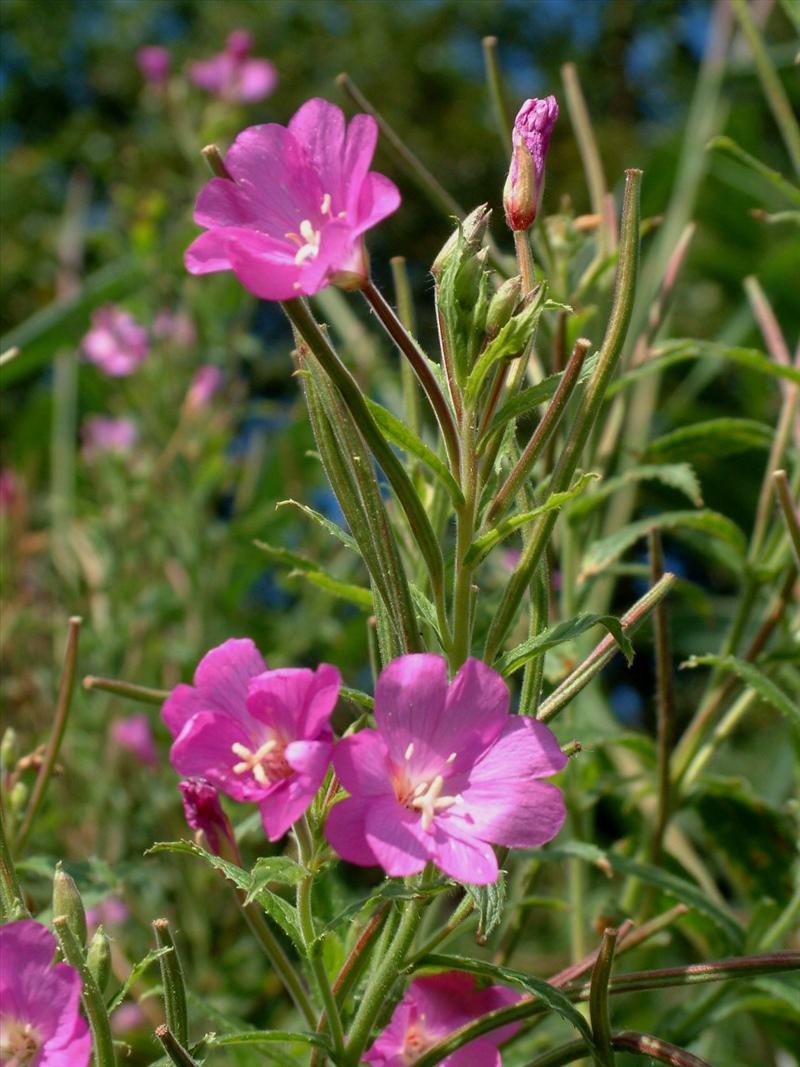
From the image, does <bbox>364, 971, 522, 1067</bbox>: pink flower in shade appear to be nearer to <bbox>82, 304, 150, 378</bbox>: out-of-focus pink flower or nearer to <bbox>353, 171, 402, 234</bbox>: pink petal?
<bbox>353, 171, 402, 234</bbox>: pink petal

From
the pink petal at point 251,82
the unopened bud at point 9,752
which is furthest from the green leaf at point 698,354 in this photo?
the pink petal at point 251,82

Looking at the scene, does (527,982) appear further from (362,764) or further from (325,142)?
(325,142)

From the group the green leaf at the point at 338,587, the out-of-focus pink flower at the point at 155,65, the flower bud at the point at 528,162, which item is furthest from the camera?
the out-of-focus pink flower at the point at 155,65

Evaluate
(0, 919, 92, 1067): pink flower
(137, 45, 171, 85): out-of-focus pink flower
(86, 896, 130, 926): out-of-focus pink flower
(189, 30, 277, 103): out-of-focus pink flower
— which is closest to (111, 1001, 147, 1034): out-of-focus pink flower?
(86, 896, 130, 926): out-of-focus pink flower

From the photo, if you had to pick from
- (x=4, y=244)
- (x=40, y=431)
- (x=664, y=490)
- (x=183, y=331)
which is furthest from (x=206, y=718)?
(x=4, y=244)

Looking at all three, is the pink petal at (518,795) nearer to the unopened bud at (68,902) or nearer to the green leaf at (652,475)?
the unopened bud at (68,902)

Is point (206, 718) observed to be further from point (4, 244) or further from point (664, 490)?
point (4, 244)

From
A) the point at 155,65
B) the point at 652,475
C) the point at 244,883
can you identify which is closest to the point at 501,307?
the point at 244,883
